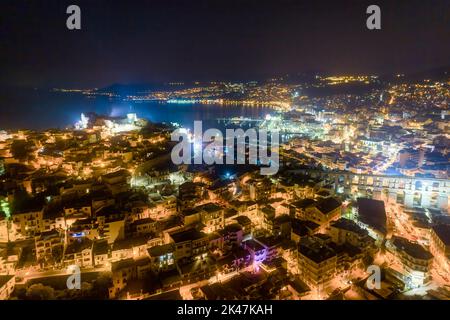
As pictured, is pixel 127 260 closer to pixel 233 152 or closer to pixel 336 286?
pixel 336 286

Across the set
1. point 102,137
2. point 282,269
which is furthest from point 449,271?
point 102,137

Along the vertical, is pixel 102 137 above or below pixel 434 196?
above

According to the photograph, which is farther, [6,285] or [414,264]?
[414,264]

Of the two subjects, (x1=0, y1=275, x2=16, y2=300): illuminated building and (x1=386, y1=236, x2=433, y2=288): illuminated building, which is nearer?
(x1=0, y1=275, x2=16, y2=300): illuminated building

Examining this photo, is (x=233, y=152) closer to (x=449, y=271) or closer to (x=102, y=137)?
(x=102, y=137)

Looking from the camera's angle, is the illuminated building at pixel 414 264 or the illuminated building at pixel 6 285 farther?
the illuminated building at pixel 414 264

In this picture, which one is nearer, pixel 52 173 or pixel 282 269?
pixel 282 269
